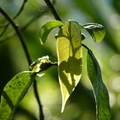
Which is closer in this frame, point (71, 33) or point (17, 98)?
point (71, 33)

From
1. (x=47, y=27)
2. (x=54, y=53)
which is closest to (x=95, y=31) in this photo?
(x=47, y=27)

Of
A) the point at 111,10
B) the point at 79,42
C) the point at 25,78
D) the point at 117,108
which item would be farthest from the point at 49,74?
the point at 79,42

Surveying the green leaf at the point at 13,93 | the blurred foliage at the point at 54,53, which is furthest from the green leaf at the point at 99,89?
the blurred foliage at the point at 54,53

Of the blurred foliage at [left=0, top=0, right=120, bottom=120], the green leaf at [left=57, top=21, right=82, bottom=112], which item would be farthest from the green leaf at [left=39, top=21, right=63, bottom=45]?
the blurred foliage at [left=0, top=0, right=120, bottom=120]

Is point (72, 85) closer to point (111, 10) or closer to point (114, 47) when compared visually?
point (114, 47)

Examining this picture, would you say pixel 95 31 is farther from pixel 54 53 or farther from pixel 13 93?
pixel 54 53
